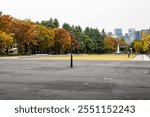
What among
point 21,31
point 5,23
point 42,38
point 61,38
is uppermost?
point 5,23

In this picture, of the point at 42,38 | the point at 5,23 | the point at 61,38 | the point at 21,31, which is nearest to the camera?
the point at 5,23

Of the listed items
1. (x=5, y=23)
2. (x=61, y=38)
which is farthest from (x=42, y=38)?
(x=5, y=23)

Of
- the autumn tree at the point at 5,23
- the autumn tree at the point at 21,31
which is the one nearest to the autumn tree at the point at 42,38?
the autumn tree at the point at 21,31

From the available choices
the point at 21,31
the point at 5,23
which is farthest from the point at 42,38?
the point at 5,23

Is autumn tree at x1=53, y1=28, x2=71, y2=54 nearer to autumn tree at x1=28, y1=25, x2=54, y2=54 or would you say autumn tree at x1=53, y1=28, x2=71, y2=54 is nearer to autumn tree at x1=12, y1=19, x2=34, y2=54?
autumn tree at x1=28, y1=25, x2=54, y2=54

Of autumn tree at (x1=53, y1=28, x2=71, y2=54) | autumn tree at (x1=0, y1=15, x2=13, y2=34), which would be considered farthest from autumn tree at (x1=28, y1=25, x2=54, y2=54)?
autumn tree at (x1=0, y1=15, x2=13, y2=34)

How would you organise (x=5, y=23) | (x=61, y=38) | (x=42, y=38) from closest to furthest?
(x=5, y=23) → (x=42, y=38) → (x=61, y=38)

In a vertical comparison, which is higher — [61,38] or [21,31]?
[21,31]

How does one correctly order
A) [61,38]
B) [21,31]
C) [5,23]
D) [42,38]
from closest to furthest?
[5,23], [21,31], [42,38], [61,38]

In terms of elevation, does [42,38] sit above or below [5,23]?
below

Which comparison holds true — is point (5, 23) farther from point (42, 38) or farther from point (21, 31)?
point (42, 38)

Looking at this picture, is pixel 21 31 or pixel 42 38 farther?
pixel 42 38

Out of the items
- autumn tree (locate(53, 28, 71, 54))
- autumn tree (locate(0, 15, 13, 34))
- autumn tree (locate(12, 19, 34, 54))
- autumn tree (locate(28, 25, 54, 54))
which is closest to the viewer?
autumn tree (locate(0, 15, 13, 34))

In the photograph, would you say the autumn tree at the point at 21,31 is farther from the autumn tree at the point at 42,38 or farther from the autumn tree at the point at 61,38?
the autumn tree at the point at 61,38
